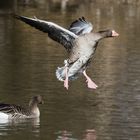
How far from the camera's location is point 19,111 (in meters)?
17.6

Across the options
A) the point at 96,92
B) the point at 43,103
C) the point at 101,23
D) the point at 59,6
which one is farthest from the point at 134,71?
the point at 59,6

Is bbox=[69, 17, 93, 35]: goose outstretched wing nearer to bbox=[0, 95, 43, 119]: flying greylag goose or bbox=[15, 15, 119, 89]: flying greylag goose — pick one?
bbox=[15, 15, 119, 89]: flying greylag goose

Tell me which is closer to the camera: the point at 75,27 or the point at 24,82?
the point at 75,27

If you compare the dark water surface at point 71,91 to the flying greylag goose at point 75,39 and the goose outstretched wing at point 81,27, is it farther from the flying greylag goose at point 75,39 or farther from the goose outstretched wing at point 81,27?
the goose outstretched wing at point 81,27

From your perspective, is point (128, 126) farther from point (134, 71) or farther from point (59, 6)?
point (59, 6)

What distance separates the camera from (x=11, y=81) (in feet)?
75.1

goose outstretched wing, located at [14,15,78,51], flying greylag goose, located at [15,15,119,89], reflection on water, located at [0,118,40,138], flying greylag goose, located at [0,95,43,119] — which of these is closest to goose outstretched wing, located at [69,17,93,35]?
flying greylag goose, located at [15,15,119,89]

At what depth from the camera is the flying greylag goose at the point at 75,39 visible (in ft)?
58.0

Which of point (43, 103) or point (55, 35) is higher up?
point (55, 35)

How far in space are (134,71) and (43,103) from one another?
703cm

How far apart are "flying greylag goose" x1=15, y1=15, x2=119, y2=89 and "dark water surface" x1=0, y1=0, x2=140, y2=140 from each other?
876 mm

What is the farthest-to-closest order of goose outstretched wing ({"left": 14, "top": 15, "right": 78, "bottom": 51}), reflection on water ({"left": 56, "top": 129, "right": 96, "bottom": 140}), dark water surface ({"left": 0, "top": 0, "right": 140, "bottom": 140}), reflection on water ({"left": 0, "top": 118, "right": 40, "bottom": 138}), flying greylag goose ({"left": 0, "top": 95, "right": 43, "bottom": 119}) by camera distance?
goose outstretched wing ({"left": 14, "top": 15, "right": 78, "bottom": 51}), flying greylag goose ({"left": 0, "top": 95, "right": 43, "bottom": 119}), dark water surface ({"left": 0, "top": 0, "right": 140, "bottom": 140}), reflection on water ({"left": 0, "top": 118, "right": 40, "bottom": 138}), reflection on water ({"left": 56, "top": 129, "right": 96, "bottom": 140})

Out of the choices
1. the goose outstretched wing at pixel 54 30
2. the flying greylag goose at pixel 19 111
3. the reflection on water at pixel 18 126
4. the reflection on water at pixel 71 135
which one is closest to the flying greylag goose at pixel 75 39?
the goose outstretched wing at pixel 54 30

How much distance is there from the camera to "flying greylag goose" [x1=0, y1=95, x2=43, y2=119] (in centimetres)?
1736
